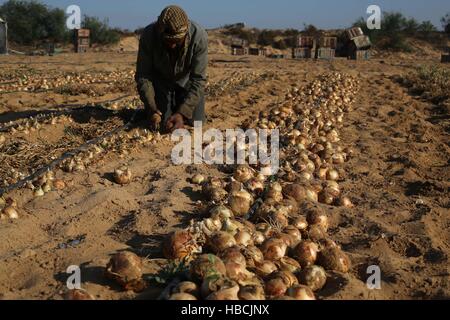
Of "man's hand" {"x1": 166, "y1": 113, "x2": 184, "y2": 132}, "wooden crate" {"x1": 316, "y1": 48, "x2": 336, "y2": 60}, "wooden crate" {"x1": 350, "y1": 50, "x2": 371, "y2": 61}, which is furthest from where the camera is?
"wooden crate" {"x1": 350, "y1": 50, "x2": 371, "y2": 61}

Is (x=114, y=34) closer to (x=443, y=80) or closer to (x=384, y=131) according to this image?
(x=443, y=80)

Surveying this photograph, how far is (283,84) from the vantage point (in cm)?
942

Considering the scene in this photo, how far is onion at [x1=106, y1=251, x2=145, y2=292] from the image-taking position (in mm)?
2115

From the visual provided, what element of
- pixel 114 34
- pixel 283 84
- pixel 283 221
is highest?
pixel 114 34

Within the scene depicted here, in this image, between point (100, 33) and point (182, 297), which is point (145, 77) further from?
point (100, 33)

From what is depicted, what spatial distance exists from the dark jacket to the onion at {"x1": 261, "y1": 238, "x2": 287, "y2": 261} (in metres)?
2.53

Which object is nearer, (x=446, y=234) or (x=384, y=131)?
(x=446, y=234)

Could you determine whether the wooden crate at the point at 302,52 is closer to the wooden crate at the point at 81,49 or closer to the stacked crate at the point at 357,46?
the stacked crate at the point at 357,46

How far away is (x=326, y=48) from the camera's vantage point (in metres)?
18.6

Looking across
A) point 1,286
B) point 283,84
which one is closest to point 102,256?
point 1,286

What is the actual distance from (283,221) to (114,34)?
29.3 meters

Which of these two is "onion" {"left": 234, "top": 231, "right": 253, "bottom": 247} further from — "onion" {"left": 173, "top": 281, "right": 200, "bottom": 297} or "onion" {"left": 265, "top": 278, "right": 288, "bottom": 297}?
"onion" {"left": 173, "top": 281, "right": 200, "bottom": 297}

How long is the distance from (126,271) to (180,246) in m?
0.32

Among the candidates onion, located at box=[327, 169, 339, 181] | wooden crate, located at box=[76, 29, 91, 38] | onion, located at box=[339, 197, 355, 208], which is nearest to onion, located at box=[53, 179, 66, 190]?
onion, located at box=[339, 197, 355, 208]
